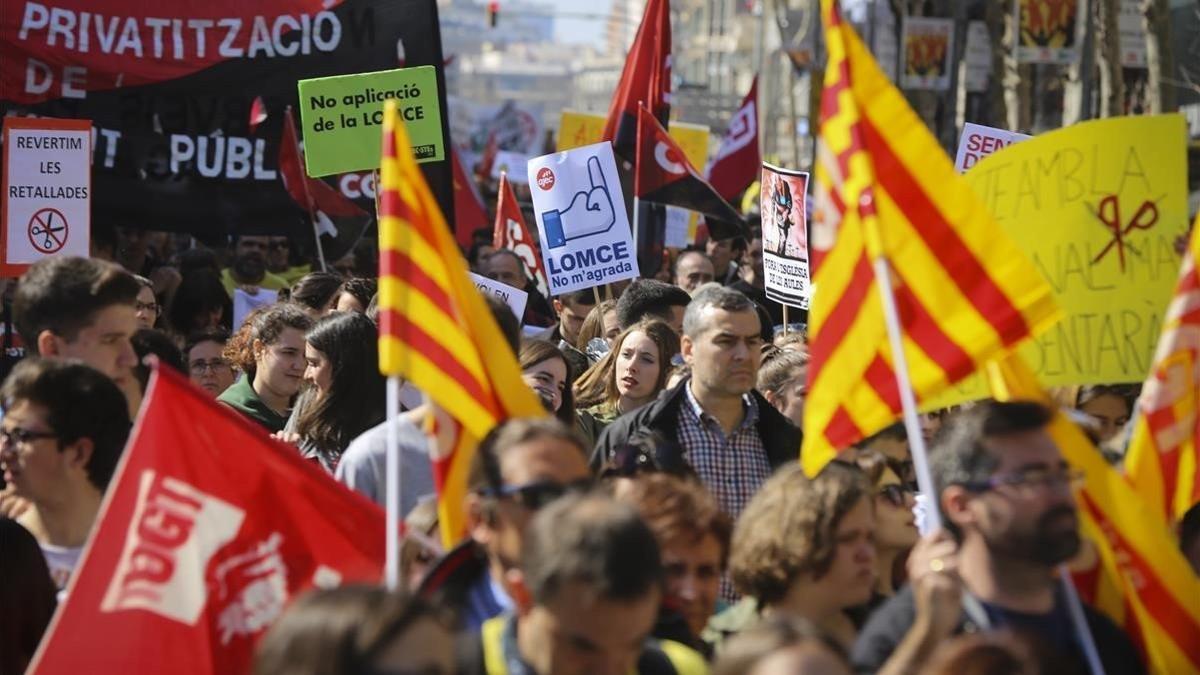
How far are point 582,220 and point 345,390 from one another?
14.4ft

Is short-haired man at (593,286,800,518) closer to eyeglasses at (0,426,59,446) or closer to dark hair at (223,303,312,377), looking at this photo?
dark hair at (223,303,312,377)

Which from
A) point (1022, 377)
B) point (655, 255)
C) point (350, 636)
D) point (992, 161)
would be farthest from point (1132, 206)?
point (655, 255)

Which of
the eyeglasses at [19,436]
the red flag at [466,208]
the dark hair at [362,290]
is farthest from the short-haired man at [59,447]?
the red flag at [466,208]

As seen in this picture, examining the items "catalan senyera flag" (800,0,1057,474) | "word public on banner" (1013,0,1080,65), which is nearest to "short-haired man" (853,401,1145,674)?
"catalan senyera flag" (800,0,1057,474)

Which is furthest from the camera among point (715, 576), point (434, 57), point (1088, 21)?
point (1088, 21)

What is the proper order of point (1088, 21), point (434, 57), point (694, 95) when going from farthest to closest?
point (694, 95), point (1088, 21), point (434, 57)

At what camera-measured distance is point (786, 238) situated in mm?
10438

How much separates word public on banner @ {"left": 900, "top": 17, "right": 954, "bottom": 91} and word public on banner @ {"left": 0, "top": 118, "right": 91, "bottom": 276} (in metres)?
21.7

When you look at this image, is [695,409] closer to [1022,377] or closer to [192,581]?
[1022,377]

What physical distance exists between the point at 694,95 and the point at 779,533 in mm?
57244

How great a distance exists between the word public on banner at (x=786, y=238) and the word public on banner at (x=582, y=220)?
2.53 ft

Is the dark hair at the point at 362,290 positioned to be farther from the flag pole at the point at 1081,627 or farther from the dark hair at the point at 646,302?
the flag pole at the point at 1081,627

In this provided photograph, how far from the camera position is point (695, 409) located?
7008 mm

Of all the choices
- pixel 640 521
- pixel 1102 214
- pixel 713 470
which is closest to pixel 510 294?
pixel 713 470
